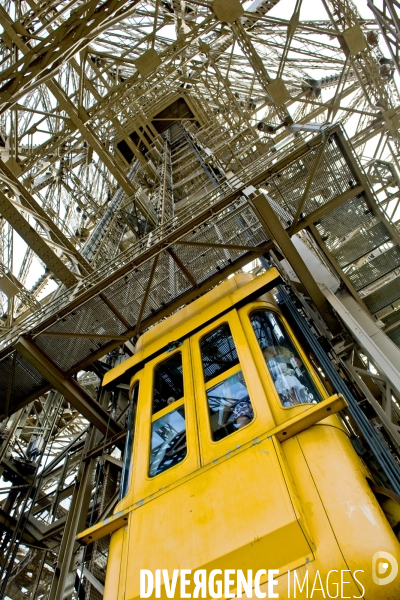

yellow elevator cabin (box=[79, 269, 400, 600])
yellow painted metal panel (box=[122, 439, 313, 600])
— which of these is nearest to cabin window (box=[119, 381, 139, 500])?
yellow elevator cabin (box=[79, 269, 400, 600])

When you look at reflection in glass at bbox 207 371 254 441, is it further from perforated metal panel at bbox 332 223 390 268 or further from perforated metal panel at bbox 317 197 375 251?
perforated metal panel at bbox 332 223 390 268

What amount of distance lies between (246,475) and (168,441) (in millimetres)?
1374

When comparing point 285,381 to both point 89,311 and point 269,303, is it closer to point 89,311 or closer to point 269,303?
point 269,303

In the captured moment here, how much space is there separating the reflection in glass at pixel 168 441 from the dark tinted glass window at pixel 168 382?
0.33m

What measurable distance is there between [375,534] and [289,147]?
19.3 feet

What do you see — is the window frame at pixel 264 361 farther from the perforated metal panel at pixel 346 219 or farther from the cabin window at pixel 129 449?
the perforated metal panel at pixel 346 219

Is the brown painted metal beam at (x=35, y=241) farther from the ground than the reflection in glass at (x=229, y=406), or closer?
farther from the ground

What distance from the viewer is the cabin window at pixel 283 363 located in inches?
177

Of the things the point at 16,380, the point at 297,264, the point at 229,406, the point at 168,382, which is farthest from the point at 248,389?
the point at 16,380

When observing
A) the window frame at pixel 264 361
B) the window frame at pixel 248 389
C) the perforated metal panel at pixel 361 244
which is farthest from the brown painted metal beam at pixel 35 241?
the perforated metal panel at pixel 361 244

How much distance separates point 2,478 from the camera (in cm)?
921

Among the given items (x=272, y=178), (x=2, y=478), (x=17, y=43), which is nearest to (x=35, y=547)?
(x=2, y=478)

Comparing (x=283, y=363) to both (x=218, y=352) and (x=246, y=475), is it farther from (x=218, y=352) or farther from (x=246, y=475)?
(x=246, y=475)

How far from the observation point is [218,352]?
18.5ft
